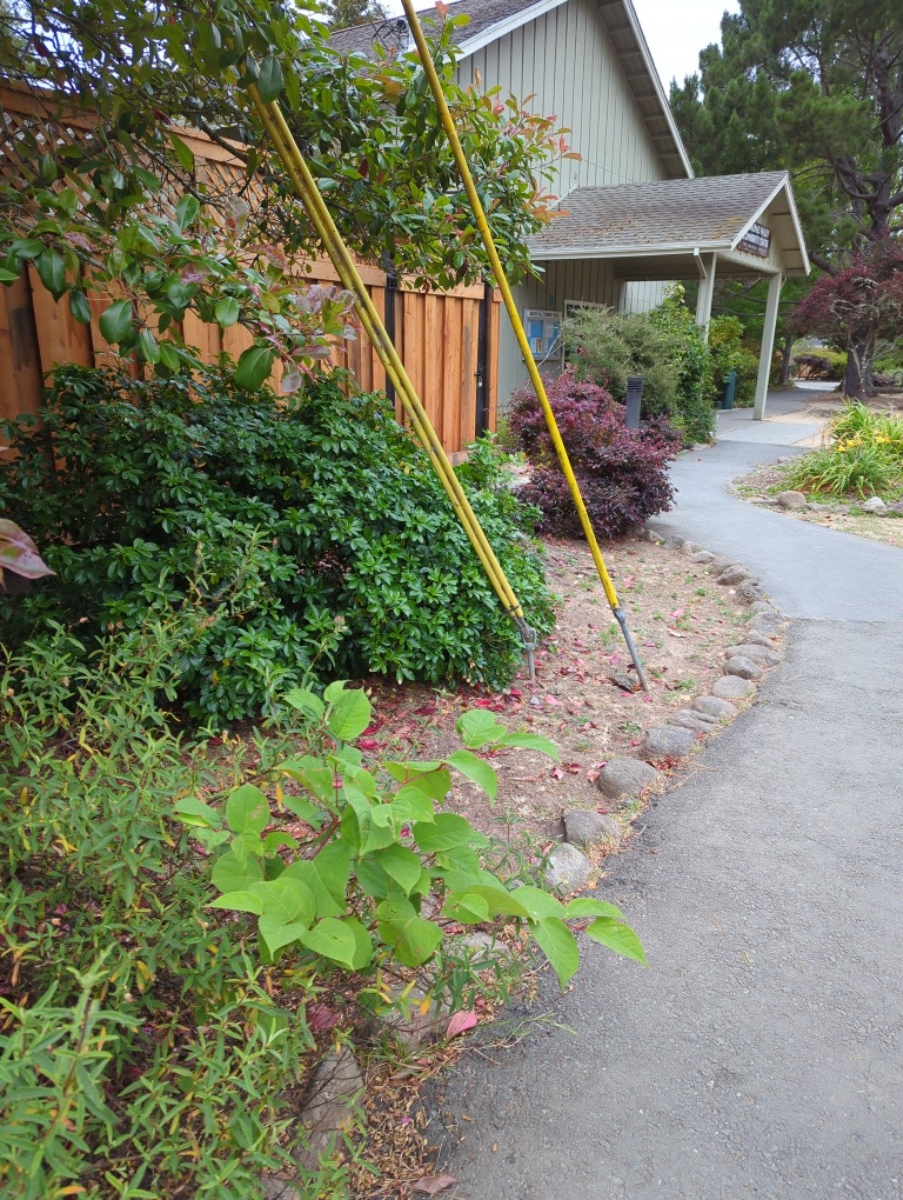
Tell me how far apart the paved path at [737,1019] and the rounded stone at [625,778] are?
5.1 inches

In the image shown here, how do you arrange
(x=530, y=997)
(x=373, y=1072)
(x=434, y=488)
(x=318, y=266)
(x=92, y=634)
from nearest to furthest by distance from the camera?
(x=373, y=1072) → (x=530, y=997) → (x=92, y=634) → (x=434, y=488) → (x=318, y=266)

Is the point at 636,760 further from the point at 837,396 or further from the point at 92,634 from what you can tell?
the point at 837,396

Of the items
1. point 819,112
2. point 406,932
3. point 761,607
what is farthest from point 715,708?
point 819,112

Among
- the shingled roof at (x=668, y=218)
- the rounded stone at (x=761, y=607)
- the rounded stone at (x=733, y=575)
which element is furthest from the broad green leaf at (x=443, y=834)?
the shingled roof at (x=668, y=218)

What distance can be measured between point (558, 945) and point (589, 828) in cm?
142

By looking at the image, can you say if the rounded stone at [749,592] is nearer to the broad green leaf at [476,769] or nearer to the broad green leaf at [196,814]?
the broad green leaf at [476,769]

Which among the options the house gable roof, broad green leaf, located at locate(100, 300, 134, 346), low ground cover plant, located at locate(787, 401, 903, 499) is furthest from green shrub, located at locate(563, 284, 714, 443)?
broad green leaf, located at locate(100, 300, 134, 346)

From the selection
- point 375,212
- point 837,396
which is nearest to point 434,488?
point 375,212

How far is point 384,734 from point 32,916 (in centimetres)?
203

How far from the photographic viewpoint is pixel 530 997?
2260 mm

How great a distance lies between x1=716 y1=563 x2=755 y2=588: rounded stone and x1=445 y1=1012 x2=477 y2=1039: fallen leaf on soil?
4959 mm

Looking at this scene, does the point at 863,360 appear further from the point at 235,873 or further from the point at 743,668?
the point at 235,873

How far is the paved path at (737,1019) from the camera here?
183cm

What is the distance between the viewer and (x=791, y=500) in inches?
375
